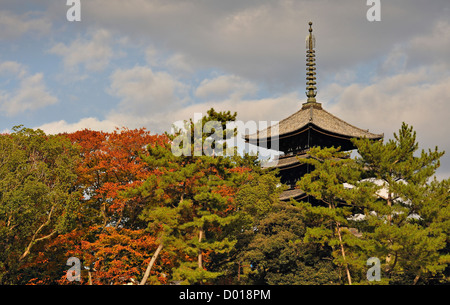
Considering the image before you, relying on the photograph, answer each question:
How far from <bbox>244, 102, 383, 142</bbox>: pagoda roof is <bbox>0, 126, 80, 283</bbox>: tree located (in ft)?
50.5

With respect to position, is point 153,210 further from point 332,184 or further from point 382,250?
point 382,250

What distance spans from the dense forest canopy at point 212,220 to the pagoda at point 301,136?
6910 mm

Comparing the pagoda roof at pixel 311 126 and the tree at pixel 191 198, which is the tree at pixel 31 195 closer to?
the tree at pixel 191 198

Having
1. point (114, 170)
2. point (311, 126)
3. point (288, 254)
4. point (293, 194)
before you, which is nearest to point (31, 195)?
point (114, 170)

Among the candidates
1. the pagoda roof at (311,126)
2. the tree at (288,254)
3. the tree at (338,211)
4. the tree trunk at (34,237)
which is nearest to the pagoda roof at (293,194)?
the pagoda roof at (311,126)

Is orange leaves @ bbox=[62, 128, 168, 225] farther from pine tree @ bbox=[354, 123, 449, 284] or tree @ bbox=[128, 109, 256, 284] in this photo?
pine tree @ bbox=[354, 123, 449, 284]

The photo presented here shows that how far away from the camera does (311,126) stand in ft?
111

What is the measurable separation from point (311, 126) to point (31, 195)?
18631 mm

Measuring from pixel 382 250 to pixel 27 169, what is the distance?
1725 centimetres

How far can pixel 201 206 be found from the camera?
2444 centimetres

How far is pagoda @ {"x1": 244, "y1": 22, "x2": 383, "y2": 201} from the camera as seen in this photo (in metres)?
34.2

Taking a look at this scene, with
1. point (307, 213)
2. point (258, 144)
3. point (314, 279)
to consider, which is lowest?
point (314, 279)

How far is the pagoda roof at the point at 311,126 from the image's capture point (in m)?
34.8
